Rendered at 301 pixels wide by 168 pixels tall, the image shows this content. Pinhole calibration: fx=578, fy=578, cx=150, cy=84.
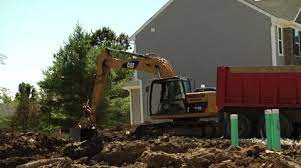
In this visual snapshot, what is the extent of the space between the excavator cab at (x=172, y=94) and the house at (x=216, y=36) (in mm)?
7013

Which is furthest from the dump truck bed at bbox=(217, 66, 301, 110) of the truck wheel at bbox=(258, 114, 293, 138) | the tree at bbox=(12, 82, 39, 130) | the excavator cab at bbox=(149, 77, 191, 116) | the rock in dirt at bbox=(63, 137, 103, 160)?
the tree at bbox=(12, 82, 39, 130)

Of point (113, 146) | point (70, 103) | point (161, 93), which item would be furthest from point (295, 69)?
point (70, 103)

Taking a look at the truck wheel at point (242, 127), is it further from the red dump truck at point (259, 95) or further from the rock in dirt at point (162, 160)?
the rock in dirt at point (162, 160)

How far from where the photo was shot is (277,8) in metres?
34.7

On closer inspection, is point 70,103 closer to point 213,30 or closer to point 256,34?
point 213,30

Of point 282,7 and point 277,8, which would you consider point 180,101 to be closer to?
point 277,8

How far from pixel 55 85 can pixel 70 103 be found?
1540 millimetres

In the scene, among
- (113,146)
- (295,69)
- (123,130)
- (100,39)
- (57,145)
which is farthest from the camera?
(100,39)

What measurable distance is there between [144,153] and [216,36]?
18.8 metres

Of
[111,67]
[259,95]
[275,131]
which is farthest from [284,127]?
[111,67]

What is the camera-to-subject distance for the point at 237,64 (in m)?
31.5

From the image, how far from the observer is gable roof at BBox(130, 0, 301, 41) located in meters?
31.6

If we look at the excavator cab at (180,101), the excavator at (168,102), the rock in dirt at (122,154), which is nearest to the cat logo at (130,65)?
the excavator at (168,102)

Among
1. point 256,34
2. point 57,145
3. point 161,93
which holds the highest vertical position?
point 256,34
